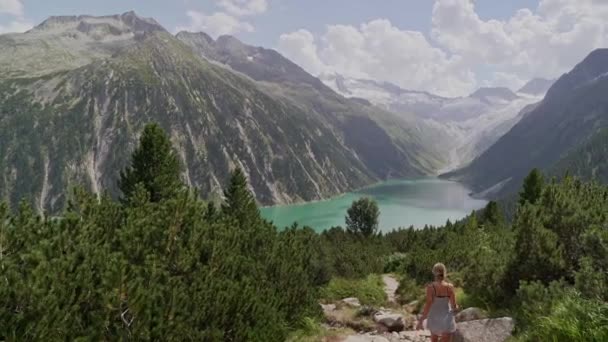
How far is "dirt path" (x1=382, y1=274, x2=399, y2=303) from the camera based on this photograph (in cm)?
2634

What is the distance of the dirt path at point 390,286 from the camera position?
26.3m

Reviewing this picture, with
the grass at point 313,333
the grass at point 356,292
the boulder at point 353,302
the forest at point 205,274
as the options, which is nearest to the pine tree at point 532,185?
the grass at point 356,292

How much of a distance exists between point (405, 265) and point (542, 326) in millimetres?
27598

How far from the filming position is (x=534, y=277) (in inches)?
599

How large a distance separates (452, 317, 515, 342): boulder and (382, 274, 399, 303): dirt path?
12239 mm

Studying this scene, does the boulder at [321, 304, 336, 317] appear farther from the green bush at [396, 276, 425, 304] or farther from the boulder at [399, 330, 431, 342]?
the boulder at [399, 330, 431, 342]

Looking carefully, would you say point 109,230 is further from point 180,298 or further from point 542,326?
point 542,326

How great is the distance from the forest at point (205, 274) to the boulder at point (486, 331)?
39 centimetres

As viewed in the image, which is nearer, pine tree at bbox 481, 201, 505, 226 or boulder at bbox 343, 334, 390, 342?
boulder at bbox 343, 334, 390, 342

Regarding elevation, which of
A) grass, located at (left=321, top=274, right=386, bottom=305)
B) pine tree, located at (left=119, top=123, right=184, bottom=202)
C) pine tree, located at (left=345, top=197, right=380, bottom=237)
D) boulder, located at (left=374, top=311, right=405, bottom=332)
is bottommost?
pine tree, located at (left=345, top=197, right=380, bottom=237)

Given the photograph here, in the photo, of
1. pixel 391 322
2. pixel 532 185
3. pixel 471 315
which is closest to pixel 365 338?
pixel 391 322

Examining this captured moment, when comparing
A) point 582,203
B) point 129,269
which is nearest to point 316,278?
point 582,203

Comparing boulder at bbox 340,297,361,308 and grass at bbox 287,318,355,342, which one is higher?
grass at bbox 287,318,355,342

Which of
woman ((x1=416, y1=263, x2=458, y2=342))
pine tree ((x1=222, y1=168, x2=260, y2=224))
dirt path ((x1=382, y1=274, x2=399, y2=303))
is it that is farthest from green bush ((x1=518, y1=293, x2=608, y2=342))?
pine tree ((x1=222, y1=168, x2=260, y2=224))
